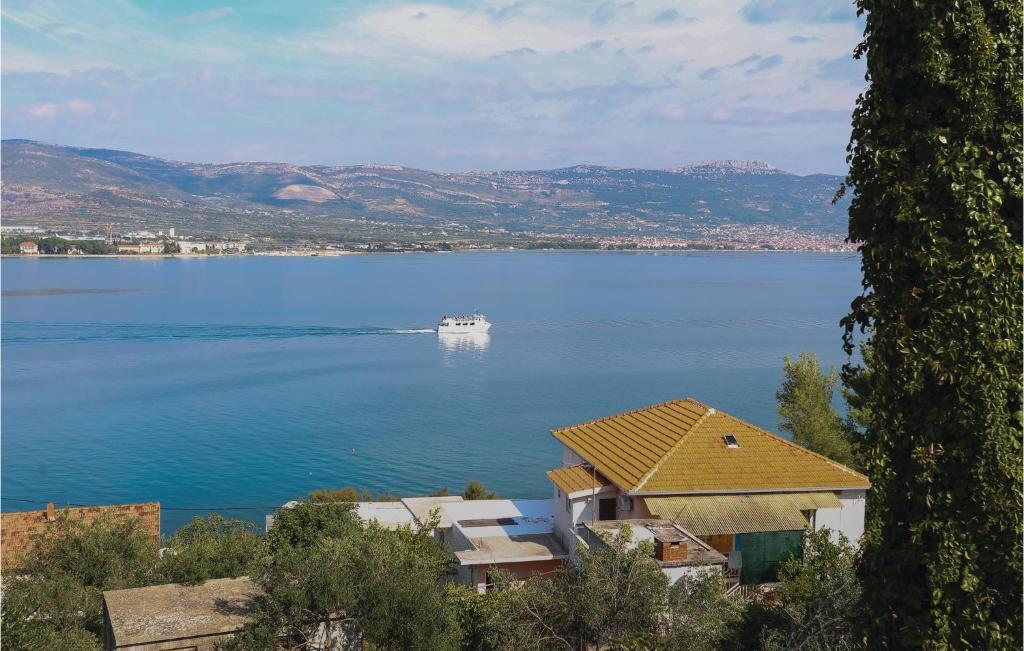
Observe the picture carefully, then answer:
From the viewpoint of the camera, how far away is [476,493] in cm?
2405

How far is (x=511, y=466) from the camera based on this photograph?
95.1 feet

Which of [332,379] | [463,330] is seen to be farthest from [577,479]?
[463,330]

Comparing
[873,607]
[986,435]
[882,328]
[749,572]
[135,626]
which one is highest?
[882,328]

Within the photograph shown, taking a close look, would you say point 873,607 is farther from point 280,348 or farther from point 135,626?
point 280,348

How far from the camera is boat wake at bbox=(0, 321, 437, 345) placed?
181ft

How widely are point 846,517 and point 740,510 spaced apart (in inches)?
73.7

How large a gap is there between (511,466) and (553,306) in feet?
169

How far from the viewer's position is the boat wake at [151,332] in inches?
2170

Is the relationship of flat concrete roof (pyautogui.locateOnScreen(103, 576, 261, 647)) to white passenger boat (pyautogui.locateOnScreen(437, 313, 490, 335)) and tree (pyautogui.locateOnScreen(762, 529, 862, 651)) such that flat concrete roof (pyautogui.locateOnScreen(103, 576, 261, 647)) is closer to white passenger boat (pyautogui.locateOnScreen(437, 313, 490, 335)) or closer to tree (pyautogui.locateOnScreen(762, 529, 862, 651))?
tree (pyautogui.locateOnScreen(762, 529, 862, 651))

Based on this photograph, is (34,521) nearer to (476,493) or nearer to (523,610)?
(523,610)

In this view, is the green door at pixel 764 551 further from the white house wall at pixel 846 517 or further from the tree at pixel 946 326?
the tree at pixel 946 326

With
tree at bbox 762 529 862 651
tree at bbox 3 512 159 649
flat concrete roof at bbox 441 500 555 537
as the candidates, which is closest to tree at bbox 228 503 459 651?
tree at bbox 3 512 159 649

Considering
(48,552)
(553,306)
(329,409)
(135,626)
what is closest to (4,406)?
(329,409)

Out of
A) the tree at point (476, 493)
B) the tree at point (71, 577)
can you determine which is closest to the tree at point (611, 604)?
the tree at point (71, 577)
